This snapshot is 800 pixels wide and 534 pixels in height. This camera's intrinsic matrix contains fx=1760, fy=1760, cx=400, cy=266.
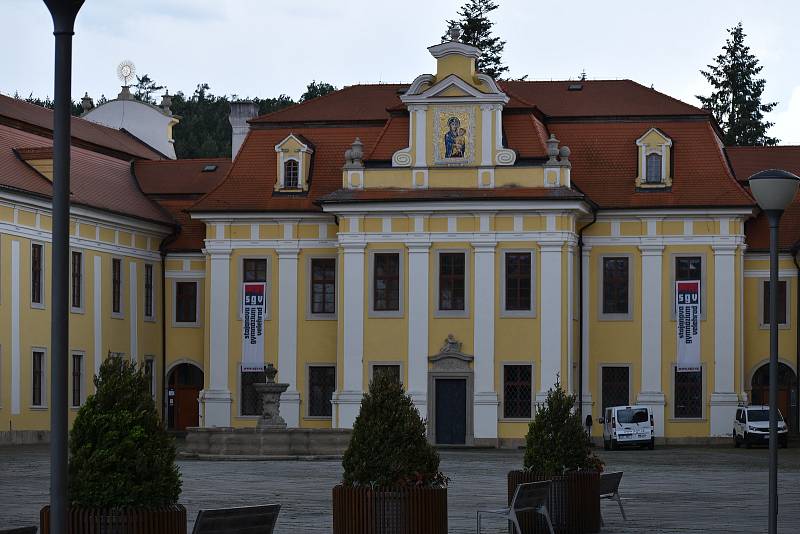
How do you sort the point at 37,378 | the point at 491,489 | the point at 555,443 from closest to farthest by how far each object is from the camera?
the point at 555,443, the point at 491,489, the point at 37,378

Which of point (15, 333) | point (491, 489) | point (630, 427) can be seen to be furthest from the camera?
point (630, 427)

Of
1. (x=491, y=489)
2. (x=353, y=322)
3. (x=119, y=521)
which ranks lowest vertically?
(x=491, y=489)

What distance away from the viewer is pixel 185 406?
62.8 m

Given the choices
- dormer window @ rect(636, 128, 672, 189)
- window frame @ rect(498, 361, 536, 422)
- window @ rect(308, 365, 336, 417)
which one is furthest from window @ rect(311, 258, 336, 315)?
dormer window @ rect(636, 128, 672, 189)

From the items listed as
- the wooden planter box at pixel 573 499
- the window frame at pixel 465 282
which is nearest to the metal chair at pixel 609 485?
the wooden planter box at pixel 573 499

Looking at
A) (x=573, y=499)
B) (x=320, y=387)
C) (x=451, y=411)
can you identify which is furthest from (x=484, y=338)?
(x=573, y=499)

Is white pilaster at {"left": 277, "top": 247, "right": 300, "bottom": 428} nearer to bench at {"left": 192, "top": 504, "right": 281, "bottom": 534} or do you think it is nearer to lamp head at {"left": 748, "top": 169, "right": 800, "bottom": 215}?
lamp head at {"left": 748, "top": 169, "right": 800, "bottom": 215}

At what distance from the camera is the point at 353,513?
19.5 metres

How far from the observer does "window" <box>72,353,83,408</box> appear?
57.1m

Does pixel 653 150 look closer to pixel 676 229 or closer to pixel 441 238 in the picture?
pixel 676 229

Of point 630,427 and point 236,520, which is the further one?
point 630,427

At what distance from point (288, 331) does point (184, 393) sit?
5.98 meters

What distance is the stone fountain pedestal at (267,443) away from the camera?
44.5 metres

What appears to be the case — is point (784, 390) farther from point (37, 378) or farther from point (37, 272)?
point (37, 272)
